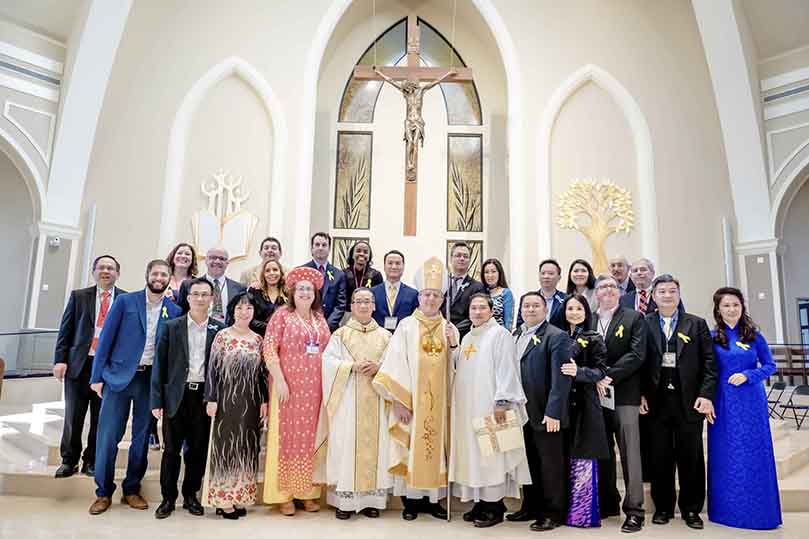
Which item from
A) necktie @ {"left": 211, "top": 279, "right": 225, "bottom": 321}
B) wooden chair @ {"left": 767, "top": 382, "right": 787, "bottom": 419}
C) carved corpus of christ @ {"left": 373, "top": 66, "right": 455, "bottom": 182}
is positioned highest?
carved corpus of christ @ {"left": 373, "top": 66, "right": 455, "bottom": 182}

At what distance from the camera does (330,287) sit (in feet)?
14.2

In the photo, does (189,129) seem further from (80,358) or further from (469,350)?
(469,350)

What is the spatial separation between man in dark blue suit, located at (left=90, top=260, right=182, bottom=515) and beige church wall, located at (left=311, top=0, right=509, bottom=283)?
5.15 metres

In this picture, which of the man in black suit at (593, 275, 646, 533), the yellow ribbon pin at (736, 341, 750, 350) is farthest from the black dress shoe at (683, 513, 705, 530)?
the yellow ribbon pin at (736, 341, 750, 350)

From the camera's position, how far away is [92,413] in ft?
12.3

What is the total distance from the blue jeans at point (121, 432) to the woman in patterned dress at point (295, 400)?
0.75 m

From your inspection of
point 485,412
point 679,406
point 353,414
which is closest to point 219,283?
point 353,414

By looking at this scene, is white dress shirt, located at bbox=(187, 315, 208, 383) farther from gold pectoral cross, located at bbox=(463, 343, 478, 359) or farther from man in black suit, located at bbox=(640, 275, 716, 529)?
man in black suit, located at bbox=(640, 275, 716, 529)

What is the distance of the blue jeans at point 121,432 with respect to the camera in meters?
3.35

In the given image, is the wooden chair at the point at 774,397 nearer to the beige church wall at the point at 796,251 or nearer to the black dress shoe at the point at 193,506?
the beige church wall at the point at 796,251

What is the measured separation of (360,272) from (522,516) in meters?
2.02

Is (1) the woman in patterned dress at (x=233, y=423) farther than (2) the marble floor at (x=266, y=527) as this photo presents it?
Yes

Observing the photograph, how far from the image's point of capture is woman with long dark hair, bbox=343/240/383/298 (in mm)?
4348

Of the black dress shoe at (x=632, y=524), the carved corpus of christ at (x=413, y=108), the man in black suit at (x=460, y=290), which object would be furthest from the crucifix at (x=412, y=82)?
the black dress shoe at (x=632, y=524)
